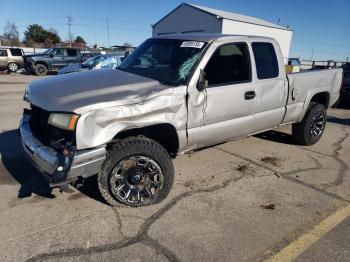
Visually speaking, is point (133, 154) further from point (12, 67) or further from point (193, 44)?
point (12, 67)


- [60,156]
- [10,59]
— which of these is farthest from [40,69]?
[60,156]

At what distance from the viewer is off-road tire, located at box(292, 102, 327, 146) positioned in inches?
227

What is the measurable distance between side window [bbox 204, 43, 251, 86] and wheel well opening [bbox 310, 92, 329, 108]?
7.43 ft

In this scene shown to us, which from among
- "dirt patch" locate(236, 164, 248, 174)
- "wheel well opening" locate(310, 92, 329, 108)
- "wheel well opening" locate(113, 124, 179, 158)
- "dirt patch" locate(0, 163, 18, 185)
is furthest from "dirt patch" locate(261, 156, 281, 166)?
"dirt patch" locate(0, 163, 18, 185)

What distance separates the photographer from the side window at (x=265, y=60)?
182 inches

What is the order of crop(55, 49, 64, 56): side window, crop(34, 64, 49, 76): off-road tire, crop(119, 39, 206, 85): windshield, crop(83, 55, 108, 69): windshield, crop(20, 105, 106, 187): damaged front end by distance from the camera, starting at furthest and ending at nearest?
crop(55, 49, 64, 56): side window, crop(34, 64, 49, 76): off-road tire, crop(83, 55, 108, 69): windshield, crop(119, 39, 206, 85): windshield, crop(20, 105, 106, 187): damaged front end

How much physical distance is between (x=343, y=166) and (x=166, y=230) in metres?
3.42

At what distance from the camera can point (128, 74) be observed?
4195 millimetres

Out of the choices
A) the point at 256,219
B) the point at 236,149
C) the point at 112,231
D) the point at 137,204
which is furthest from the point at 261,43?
the point at 112,231

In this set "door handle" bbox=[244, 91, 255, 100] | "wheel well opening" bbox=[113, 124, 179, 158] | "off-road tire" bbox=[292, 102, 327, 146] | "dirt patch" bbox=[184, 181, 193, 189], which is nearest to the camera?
"wheel well opening" bbox=[113, 124, 179, 158]

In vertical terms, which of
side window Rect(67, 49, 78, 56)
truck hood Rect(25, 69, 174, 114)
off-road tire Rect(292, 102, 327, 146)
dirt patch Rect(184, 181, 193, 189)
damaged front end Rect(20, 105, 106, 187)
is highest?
truck hood Rect(25, 69, 174, 114)

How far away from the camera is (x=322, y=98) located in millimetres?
6234

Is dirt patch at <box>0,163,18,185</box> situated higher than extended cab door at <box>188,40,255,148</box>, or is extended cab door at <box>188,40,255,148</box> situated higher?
extended cab door at <box>188,40,255,148</box>

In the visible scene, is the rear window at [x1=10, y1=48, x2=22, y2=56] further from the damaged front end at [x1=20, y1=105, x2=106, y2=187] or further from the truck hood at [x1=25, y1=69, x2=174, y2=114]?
the damaged front end at [x1=20, y1=105, x2=106, y2=187]
